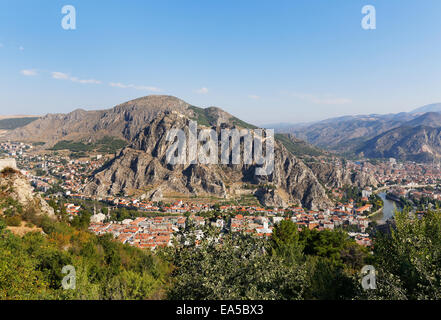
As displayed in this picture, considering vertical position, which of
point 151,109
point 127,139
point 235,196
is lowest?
point 235,196

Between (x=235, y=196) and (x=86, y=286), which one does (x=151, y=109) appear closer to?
(x=235, y=196)

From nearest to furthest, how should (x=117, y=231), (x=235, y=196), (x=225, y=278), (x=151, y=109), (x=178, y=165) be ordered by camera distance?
(x=225, y=278)
(x=117, y=231)
(x=235, y=196)
(x=178, y=165)
(x=151, y=109)

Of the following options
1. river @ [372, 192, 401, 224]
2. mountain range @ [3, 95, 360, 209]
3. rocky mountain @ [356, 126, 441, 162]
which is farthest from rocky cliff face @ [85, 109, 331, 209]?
rocky mountain @ [356, 126, 441, 162]

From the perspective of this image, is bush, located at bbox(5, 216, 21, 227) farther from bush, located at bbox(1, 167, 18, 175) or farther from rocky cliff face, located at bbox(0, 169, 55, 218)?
bush, located at bbox(1, 167, 18, 175)

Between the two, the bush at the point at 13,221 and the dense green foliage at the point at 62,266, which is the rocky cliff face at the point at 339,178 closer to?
the dense green foliage at the point at 62,266

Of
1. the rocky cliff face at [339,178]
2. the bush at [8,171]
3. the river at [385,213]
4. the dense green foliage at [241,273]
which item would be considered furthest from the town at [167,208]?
the dense green foliage at [241,273]

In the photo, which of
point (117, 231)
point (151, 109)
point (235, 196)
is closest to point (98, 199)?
point (117, 231)
